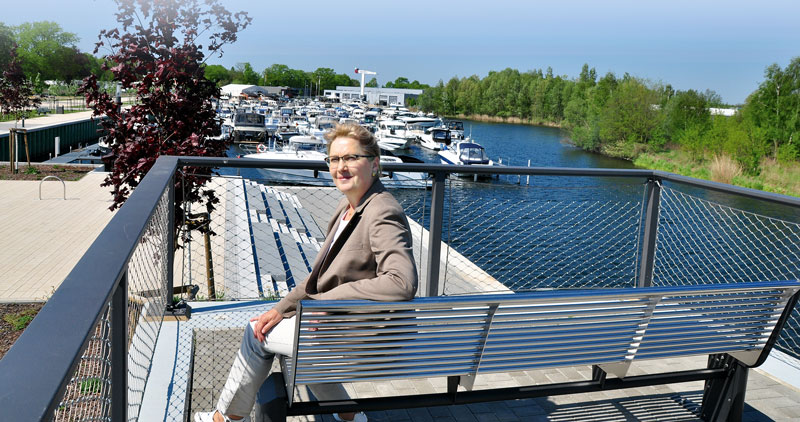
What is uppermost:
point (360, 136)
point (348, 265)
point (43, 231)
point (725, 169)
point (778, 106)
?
point (778, 106)

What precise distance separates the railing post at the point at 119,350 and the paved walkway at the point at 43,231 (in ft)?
28.6

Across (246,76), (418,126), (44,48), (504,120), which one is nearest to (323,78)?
(246,76)

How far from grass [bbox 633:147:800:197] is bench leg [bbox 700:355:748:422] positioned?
3734 cm

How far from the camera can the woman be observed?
2434mm

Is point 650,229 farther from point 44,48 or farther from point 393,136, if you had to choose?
point 44,48

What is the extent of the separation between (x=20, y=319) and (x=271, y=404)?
7421 millimetres

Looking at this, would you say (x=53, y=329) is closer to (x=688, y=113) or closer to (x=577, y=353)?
(x=577, y=353)

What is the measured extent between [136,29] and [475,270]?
625 cm

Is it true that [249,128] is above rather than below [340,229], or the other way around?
below

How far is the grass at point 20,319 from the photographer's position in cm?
824

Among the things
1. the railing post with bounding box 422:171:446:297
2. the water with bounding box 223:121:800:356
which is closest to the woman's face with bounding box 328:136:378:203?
the railing post with bounding box 422:171:446:297

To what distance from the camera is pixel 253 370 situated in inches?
107

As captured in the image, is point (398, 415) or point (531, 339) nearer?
point (531, 339)

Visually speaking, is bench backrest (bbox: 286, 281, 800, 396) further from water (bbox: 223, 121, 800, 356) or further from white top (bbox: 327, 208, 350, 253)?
A: water (bbox: 223, 121, 800, 356)
